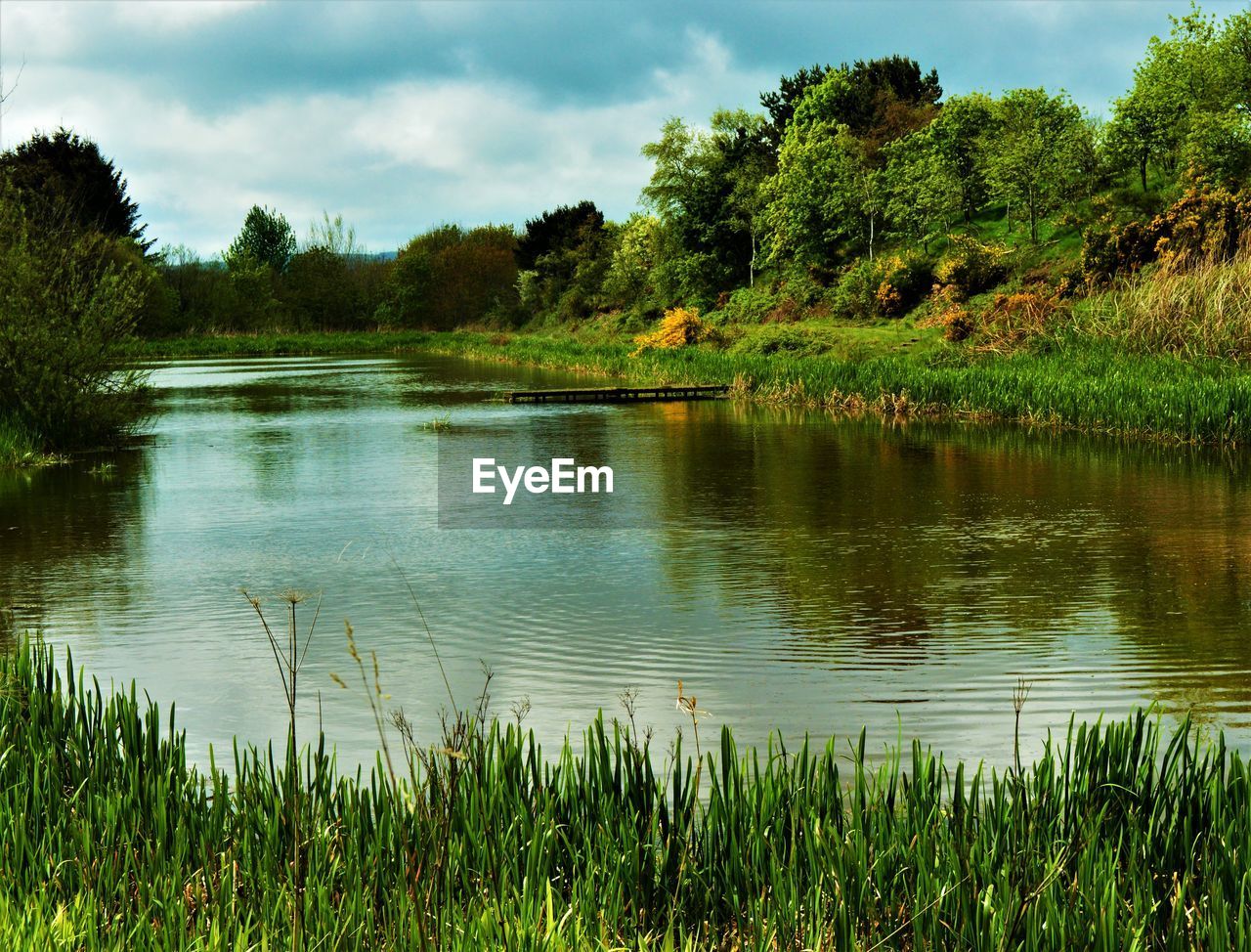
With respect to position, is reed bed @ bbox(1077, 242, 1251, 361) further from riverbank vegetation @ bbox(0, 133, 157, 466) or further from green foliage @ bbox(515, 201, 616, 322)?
green foliage @ bbox(515, 201, 616, 322)

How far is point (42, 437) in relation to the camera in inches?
776

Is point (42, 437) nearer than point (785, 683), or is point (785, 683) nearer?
point (785, 683)

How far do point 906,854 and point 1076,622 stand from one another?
5.51 m

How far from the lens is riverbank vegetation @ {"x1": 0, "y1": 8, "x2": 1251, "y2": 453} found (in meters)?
23.3

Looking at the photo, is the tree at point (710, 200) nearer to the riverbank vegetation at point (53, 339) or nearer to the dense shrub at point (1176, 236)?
the dense shrub at point (1176, 236)

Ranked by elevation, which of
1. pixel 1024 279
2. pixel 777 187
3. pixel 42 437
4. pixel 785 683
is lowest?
pixel 785 683

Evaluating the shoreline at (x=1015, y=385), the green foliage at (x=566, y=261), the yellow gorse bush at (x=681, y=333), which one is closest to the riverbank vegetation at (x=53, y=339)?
the shoreline at (x=1015, y=385)

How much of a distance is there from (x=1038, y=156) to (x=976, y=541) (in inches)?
1060

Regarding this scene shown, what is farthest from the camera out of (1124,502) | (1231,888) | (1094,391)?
(1094,391)

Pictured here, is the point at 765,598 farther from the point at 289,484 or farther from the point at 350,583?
the point at 289,484

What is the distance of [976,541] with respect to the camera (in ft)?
40.1

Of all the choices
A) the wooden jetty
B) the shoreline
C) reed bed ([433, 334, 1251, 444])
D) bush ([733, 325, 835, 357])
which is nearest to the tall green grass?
the shoreline

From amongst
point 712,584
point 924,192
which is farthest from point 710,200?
point 712,584

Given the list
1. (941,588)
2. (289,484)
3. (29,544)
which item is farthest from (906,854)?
(289,484)
